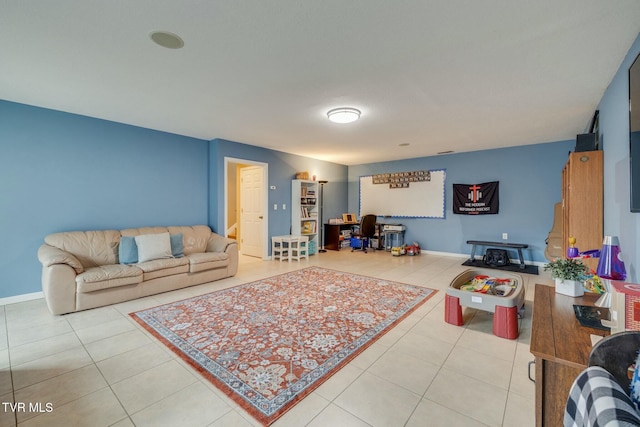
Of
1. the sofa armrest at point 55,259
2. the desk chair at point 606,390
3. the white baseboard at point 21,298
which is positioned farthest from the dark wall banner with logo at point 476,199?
the white baseboard at point 21,298

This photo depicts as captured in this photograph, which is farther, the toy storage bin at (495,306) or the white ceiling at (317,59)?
the toy storage bin at (495,306)

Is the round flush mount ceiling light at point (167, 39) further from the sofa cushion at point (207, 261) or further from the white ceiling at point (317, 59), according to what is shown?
the sofa cushion at point (207, 261)

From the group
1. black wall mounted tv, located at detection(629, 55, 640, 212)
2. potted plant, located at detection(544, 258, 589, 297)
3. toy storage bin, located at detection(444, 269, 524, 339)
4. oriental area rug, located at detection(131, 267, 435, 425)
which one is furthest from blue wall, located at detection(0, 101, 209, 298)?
black wall mounted tv, located at detection(629, 55, 640, 212)

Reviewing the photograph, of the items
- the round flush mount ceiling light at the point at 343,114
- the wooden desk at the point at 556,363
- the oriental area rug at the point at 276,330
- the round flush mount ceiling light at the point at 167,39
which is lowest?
the oriental area rug at the point at 276,330

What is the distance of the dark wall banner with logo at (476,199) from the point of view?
231 inches

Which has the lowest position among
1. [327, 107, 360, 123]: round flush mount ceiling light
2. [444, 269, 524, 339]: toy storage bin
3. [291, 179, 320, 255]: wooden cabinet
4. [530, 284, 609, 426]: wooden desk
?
[444, 269, 524, 339]: toy storage bin

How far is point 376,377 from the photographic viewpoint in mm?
1915

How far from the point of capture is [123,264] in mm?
3602

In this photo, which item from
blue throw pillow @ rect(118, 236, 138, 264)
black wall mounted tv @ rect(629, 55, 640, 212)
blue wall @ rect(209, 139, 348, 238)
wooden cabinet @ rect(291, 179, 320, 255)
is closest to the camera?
black wall mounted tv @ rect(629, 55, 640, 212)

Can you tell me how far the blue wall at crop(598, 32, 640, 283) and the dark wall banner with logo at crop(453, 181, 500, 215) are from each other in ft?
10.4

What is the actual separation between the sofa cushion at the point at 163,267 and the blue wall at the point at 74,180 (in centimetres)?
109

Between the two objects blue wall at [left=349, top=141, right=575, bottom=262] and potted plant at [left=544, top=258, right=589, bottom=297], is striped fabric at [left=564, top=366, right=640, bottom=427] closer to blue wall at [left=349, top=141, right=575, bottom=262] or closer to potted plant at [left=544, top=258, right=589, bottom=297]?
potted plant at [left=544, top=258, right=589, bottom=297]

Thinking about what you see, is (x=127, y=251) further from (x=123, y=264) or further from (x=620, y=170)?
(x=620, y=170)

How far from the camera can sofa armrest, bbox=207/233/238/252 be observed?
14.8 ft
